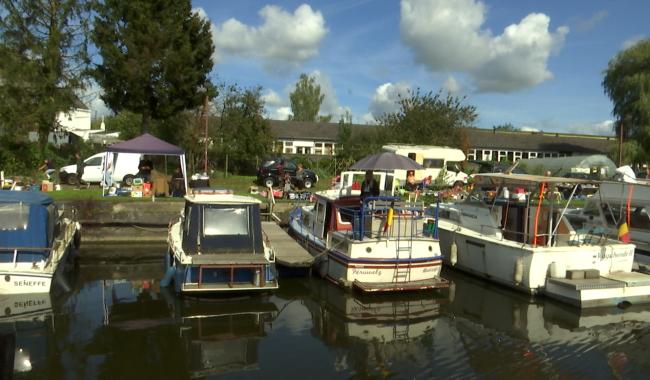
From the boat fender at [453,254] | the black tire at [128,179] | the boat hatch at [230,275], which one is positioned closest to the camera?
the boat hatch at [230,275]

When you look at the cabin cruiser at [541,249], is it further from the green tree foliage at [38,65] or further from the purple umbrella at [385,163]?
the green tree foliage at [38,65]

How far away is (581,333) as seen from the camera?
9.68 metres

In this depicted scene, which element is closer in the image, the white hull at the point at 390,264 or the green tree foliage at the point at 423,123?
the white hull at the point at 390,264

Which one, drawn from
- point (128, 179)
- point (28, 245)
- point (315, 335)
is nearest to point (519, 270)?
point (315, 335)

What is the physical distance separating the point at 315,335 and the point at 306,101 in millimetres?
70271

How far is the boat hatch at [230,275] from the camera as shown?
10.6m

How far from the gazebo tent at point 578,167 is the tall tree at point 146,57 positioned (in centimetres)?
2014

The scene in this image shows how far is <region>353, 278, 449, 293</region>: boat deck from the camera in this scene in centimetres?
1123

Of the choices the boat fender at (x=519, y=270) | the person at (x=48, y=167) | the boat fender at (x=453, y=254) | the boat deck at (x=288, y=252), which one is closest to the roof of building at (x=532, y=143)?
the person at (x=48, y=167)

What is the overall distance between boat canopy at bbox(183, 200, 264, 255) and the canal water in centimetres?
106

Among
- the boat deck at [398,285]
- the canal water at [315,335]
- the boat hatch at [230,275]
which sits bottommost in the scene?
the canal water at [315,335]

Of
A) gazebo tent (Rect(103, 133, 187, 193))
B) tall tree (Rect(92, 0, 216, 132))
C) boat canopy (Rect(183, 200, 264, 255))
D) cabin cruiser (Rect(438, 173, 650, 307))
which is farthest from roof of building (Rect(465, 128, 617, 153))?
boat canopy (Rect(183, 200, 264, 255))

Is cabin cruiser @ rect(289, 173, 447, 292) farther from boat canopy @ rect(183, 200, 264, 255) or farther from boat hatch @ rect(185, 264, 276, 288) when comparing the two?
boat canopy @ rect(183, 200, 264, 255)

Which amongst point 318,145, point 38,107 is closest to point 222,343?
point 38,107
